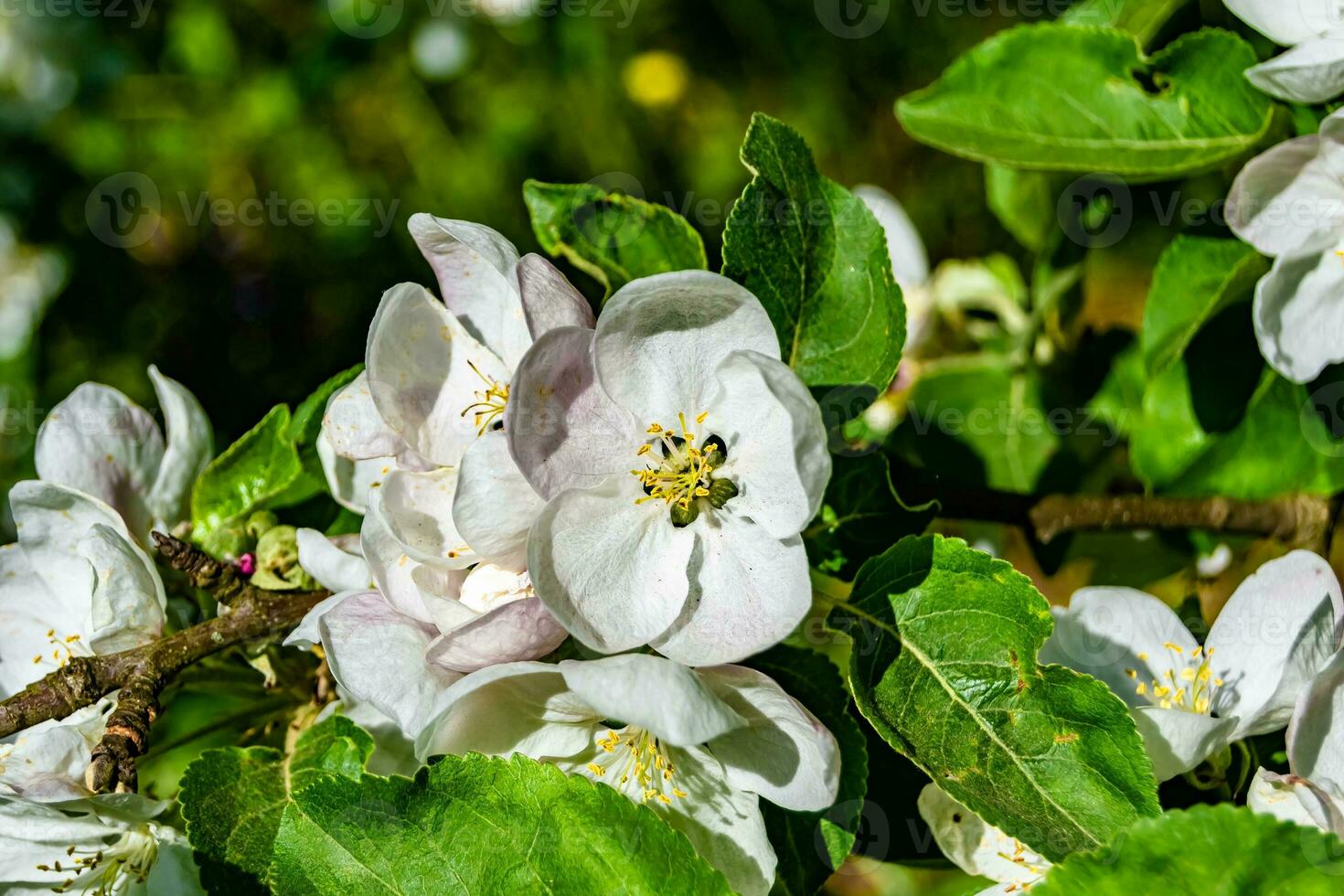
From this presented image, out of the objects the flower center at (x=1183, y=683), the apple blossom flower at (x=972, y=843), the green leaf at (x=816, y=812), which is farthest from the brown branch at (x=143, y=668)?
the flower center at (x=1183, y=683)

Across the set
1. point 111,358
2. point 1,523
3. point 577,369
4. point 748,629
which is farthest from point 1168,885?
point 111,358

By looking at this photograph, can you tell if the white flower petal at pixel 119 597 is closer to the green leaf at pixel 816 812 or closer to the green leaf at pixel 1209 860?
the green leaf at pixel 816 812

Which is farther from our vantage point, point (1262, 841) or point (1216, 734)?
point (1216, 734)

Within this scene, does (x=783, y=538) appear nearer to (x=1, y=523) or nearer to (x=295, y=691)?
(x=295, y=691)

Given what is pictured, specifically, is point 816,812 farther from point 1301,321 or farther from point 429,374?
point 1301,321

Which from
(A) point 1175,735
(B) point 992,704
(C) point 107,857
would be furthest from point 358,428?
(A) point 1175,735

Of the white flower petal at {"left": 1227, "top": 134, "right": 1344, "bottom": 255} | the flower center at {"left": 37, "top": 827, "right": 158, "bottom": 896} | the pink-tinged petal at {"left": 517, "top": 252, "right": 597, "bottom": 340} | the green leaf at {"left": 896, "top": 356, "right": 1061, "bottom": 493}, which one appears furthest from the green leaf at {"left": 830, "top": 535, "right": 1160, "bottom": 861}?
the green leaf at {"left": 896, "top": 356, "right": 1061, "bottom": 493}
